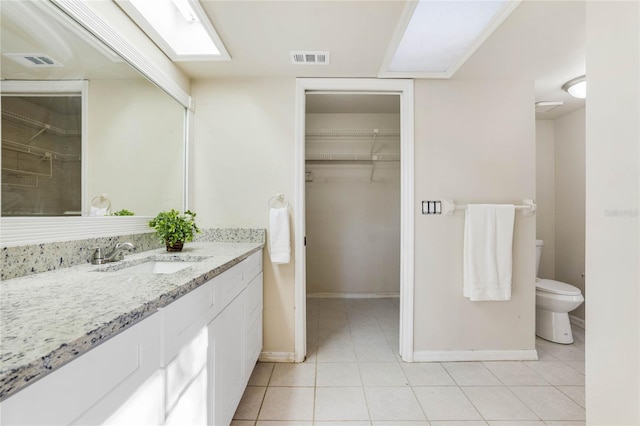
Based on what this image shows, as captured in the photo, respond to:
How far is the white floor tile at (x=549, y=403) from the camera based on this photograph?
1456 millimetres

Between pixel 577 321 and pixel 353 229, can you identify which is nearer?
pixel 577 321

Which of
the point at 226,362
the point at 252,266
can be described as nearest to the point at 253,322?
the point at 252,266

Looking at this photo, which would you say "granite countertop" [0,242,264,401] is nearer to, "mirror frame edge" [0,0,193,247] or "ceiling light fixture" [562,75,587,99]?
"mirror frame edge" [0,0,193,247]

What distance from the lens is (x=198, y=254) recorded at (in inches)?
58.6

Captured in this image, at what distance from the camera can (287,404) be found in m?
1.51

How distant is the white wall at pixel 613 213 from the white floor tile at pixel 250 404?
4.81 feet

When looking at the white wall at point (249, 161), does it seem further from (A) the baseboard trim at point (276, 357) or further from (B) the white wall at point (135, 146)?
(B) the white wall at point (135, 146)

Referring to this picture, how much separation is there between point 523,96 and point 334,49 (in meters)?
1.54

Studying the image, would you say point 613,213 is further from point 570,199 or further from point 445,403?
point 570,199

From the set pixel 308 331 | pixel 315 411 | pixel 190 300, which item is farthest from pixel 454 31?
pixel 308 331

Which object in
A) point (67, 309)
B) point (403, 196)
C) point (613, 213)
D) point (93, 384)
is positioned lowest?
point (93, 384)

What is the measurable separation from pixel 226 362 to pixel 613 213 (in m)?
1.55

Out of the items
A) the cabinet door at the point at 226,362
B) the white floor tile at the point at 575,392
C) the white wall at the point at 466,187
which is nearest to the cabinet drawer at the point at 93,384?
the cabinet door at the point at 226,362

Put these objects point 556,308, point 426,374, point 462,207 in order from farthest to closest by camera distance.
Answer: point 556,308 < point 462,207 < point 426,374
